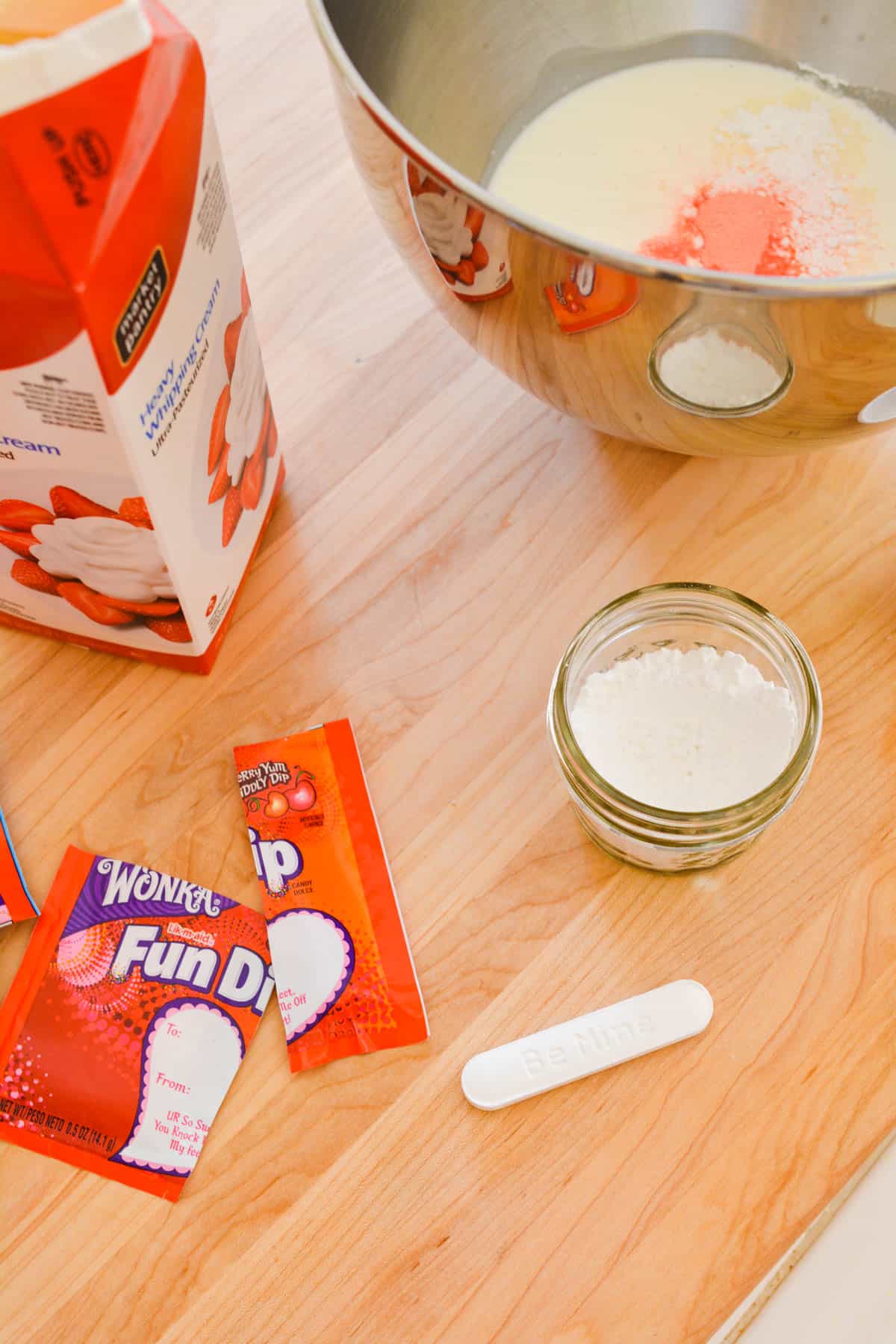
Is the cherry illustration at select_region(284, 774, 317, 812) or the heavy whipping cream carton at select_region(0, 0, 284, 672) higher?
the heavy whipping cream carton at select_region(0, 0, 284, 672)

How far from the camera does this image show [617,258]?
1.49 feet

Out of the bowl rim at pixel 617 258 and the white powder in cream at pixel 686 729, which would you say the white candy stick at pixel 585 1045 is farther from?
the bowl rim at pixel 617 258

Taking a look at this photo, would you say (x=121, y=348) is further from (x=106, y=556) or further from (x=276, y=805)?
(x=276, y=805)

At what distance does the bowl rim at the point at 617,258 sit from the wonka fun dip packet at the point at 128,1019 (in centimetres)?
39

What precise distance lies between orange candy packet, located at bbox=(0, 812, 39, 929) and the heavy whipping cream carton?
145 millimetres

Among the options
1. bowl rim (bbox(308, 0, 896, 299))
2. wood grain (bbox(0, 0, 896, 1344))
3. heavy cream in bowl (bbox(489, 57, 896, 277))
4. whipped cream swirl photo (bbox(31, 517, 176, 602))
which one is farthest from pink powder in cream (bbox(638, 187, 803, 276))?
whipped cream swirl photo (bbox(31, 517, 176, 602))

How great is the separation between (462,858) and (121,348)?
1.10ft

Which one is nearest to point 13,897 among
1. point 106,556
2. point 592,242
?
point 106,556

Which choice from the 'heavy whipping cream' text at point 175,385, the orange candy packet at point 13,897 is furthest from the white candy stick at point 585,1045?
the 'heavy whipping cream' text at point 175,385

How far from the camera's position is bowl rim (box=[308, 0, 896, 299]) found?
1.45ft

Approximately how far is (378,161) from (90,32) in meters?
0.14

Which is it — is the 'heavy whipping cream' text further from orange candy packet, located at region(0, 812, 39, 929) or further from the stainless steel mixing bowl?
orange candy packet, located at region(0, 812, 39, 929)

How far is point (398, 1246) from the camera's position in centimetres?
59

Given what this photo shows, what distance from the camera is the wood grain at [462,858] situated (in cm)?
Answer: 59
